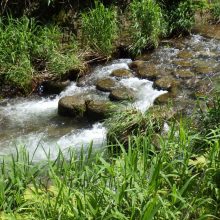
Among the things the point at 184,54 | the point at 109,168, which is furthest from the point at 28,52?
the point at 109,168

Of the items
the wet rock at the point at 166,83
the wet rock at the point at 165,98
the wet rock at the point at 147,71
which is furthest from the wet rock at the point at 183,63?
Answer: the wet rock at the point at 165,98

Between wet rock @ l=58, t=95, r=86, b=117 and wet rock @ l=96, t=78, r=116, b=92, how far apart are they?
572 millimetres

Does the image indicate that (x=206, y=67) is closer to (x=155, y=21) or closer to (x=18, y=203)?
(x=155, y=21)

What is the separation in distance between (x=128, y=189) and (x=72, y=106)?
3.56 meters

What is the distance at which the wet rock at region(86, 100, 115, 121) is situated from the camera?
6.07 meters

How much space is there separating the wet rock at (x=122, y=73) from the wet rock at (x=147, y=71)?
161 mm

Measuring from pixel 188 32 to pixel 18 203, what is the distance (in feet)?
20.4

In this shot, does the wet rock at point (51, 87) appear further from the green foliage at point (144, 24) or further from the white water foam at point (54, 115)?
the green foliage at point (144, 24)

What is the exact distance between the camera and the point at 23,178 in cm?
345

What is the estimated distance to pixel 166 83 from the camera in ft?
22.6

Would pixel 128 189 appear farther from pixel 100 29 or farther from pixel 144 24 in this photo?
pixel 144 24

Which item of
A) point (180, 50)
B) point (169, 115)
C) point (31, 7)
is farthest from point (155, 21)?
point (169, 115)

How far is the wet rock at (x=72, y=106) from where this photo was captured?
6.32 m

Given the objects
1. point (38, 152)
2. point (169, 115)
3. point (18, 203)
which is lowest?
point (38, 152)
